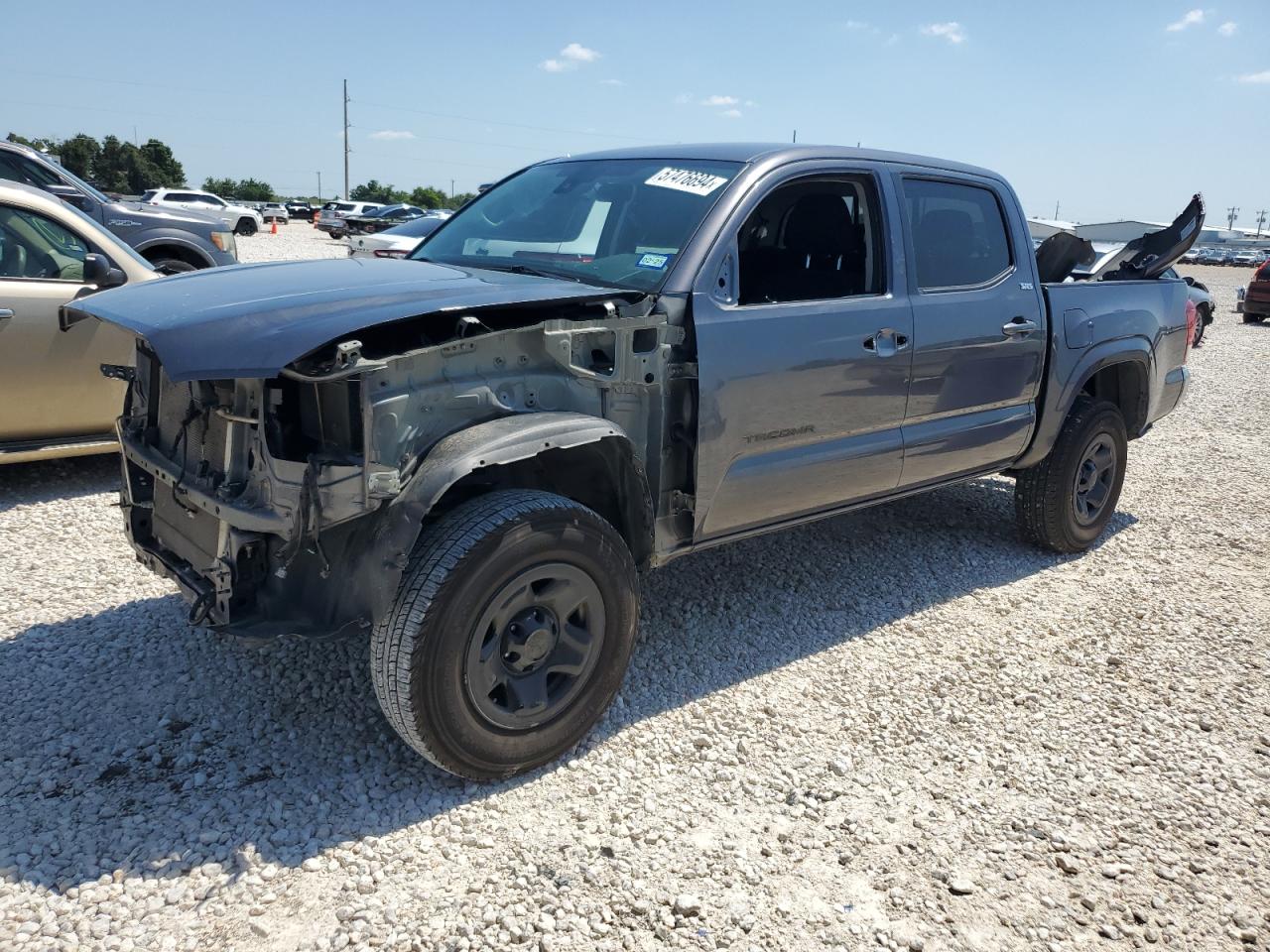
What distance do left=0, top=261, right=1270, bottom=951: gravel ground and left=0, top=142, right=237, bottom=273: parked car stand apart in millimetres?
4471

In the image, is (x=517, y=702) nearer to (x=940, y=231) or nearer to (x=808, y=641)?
(x=808, y=641)

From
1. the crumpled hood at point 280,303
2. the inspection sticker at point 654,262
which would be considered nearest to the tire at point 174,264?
the crumpled hood at point 280,303

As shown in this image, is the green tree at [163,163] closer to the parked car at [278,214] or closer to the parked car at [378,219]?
the parked car at [278,214]

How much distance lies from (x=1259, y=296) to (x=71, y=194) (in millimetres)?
20031

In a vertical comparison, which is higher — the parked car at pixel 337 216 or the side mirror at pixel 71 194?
the parked car at pixel 337 216

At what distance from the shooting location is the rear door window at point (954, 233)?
4.16 meters

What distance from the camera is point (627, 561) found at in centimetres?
314

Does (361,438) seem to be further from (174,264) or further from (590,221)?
(174,264)

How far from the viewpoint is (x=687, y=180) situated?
3709 mm

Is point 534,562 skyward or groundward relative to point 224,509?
groundward

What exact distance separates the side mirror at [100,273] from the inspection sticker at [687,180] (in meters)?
2.99

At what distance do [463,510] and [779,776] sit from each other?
1335 millimetres

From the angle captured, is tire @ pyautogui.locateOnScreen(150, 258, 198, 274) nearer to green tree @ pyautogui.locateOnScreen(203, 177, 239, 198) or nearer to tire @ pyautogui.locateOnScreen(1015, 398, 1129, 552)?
tire @ pyautogui.locateOnScreen(1015, 398, 1129, 552)

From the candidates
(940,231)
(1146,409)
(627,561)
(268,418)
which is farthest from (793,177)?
(1146,409)
